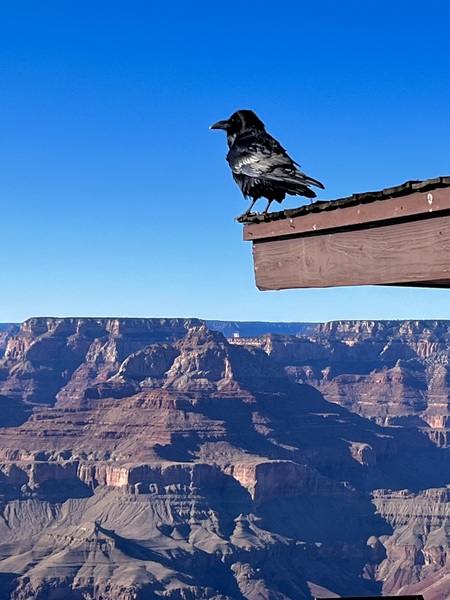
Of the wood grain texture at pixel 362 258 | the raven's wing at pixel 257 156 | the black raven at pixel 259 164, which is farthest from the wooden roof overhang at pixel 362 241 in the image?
the raven's wing at pixel 257 156

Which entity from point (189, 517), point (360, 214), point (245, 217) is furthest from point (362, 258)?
point (189, 517)

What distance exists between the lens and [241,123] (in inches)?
246

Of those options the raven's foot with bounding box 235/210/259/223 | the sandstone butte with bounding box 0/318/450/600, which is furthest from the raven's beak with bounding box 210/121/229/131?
the sandstone butte with bounding box 0/318/450/600

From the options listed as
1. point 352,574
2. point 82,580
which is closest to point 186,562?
point 82,580

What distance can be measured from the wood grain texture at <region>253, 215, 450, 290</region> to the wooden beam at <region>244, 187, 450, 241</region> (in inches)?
2.0

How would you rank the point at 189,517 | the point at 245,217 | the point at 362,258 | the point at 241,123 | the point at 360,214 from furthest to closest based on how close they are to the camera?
1. the point at 189,517
2. the point at 241,123
3. the point at 245,217
4. the point at 362,258
5. the point at 360,214

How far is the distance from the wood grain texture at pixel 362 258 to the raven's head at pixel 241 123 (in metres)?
1.43

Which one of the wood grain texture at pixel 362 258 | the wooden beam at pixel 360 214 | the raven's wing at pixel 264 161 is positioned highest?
the raven's wing at pixel 264 161

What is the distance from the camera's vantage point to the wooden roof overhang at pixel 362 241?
374 centimetres

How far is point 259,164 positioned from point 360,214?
1531 mm

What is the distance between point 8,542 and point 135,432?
4245 centimetres

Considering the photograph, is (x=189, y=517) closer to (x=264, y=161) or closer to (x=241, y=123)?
(x=241, y=123)

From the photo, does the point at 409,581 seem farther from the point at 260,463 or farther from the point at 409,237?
the point at 409,237

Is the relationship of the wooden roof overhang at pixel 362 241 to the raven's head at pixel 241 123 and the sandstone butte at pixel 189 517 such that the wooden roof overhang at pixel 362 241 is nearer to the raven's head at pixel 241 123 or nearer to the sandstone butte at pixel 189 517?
the raven's head at pixel 241 123
